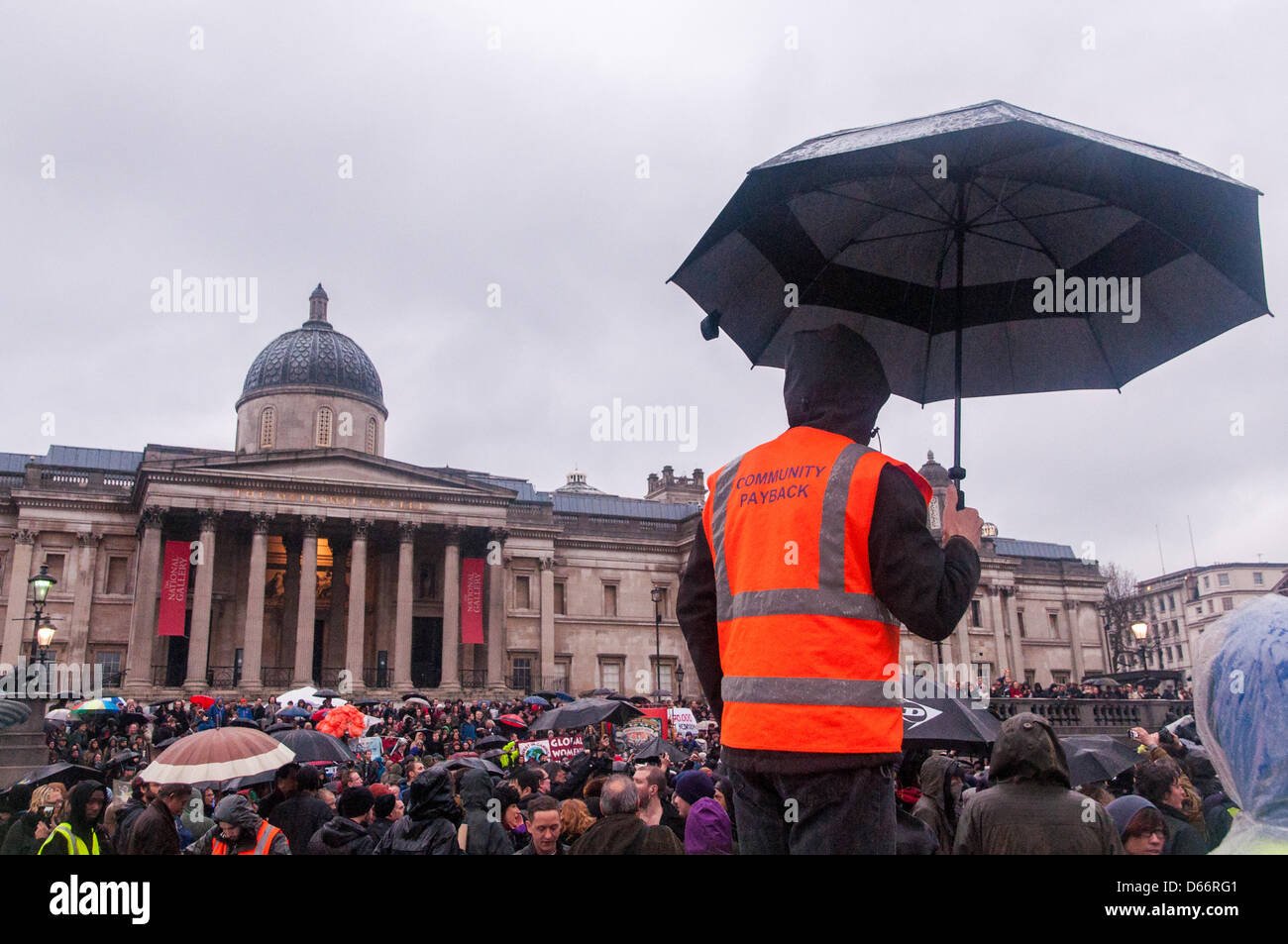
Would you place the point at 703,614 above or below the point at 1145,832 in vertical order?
above

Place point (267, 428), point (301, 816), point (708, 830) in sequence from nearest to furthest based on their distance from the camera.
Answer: point (708, 830) → point (301, 816) → point (267, 428)

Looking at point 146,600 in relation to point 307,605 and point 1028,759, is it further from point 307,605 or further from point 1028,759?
point 1028,759

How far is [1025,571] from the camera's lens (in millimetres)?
73312

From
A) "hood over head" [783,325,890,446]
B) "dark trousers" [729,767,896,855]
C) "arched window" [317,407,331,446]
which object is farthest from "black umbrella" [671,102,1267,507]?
"arched window" [317,407,331,446]

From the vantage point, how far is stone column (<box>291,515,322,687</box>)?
152 ft

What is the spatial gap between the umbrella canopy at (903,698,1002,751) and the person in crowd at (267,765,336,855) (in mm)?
5895

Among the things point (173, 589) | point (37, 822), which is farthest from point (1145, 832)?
point (173, 589)

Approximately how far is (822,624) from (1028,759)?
167cm

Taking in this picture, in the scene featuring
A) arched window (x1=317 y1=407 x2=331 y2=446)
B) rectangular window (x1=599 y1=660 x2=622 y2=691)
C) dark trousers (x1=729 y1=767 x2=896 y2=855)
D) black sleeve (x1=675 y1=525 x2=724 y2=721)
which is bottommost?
dark trousers (x1=729 y1=767 x2=896 y2=855)

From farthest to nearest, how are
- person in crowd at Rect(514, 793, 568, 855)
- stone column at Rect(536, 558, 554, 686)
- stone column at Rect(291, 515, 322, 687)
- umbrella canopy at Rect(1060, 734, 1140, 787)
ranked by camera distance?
stone column at Rect(536, 558, 554, 686) → stone column at Rect(291, 515, 322, 687) → umbrella canopy at Rect(1060, 734, 1140, 787) → person in crowd at Rect(514, 793, 568, 855)

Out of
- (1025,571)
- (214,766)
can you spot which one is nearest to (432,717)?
(214,766)

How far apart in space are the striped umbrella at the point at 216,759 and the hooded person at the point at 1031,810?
9297mm

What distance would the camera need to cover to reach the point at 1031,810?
407 centimetres

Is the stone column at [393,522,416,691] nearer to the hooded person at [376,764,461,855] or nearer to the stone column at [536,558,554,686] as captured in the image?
the stone column at [536,558,554,686]
